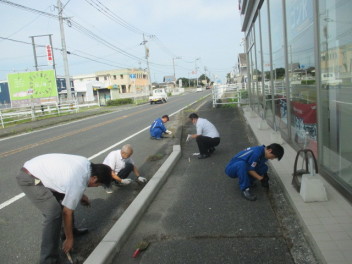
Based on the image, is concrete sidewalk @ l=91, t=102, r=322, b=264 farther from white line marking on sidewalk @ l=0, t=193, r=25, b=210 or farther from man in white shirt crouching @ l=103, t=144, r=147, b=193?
white line marking on sidewalk @ l=0, t=193, r=25, b=210

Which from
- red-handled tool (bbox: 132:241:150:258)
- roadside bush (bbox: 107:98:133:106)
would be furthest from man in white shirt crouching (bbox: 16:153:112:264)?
roadside bush (bbox: 107:98:133:106)

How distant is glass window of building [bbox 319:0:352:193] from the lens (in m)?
4.07

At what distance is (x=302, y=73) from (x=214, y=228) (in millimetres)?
3543

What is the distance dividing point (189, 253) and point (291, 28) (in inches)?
207

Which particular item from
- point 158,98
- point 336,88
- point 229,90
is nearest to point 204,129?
point 336,88

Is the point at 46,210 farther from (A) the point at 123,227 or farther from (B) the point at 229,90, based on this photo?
(B) the point at 229,90

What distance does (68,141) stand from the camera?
40.2ft

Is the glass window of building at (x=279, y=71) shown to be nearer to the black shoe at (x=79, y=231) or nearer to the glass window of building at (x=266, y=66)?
the glass window of building at (x=266, y=66)

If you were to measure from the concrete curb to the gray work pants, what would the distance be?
0.42 meters

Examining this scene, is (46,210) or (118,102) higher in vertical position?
(118,102)

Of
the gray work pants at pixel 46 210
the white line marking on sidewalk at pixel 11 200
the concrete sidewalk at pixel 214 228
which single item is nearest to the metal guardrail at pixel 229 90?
the concrete sidewalk at pixel 214 228

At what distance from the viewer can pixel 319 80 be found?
5.00 m

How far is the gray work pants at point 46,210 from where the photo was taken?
3.32m

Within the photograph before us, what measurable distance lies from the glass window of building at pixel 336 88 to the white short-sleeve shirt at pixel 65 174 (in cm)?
332
